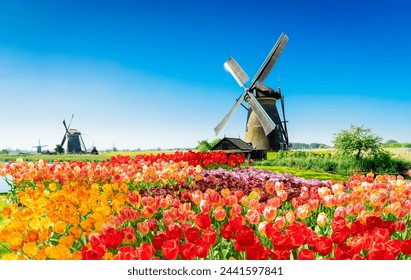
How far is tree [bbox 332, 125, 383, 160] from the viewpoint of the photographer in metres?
18.0

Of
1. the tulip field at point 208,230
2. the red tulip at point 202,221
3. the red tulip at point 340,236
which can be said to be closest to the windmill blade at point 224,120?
the tulip field at point 208,230

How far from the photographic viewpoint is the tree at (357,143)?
18000mm

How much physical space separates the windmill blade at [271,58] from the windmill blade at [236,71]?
1.00 m

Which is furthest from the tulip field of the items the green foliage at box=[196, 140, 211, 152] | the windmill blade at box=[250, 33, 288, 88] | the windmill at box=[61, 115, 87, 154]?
the windmill at box=[61, 115, 87, 154]

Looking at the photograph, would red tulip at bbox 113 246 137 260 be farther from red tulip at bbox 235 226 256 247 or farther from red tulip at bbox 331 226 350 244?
red tulip at bbox 331 226 350 244

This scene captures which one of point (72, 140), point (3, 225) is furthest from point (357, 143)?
point (72, 140)

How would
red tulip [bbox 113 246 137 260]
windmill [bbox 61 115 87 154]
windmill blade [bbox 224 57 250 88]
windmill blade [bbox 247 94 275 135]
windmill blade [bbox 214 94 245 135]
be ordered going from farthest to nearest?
1. windmill [bbox 61 115 87 154]
2. windmill blade [bbox 224 57 250 88]
3. windmill blade [bbox 214 94 245 135]
4. windmill blade [bbox 247 94 275 135]
5. red tulip [bbox 113 246 137 260]

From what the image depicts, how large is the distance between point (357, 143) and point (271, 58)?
7.96 m

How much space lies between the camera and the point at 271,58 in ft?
73.5

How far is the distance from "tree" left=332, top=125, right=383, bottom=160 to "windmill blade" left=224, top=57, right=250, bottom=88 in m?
8.13

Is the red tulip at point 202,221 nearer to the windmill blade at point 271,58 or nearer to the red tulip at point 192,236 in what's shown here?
the red tulip at point 192,236
